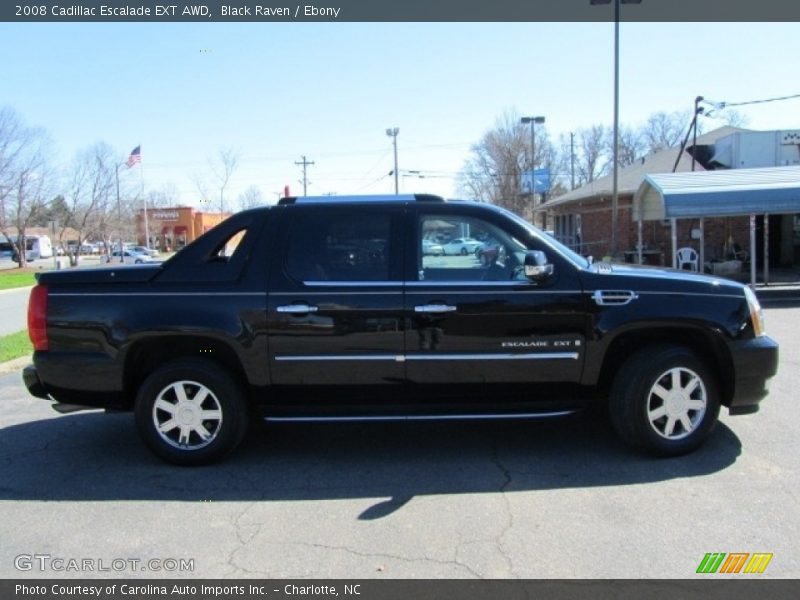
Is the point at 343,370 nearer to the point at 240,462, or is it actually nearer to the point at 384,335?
the point at 384,335

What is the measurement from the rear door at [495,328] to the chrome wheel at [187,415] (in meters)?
1.43

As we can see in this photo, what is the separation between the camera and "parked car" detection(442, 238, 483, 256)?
4551 millimetres

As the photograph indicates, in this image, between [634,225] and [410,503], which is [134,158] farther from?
[410,503]

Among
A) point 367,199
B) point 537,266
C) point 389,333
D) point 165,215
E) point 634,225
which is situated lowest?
point 389,333

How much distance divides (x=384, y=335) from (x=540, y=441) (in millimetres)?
1588

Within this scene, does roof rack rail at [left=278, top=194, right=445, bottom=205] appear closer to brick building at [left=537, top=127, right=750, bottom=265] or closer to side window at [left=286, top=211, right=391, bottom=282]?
side window at [left=286, top=211, right=391, bottom=282]

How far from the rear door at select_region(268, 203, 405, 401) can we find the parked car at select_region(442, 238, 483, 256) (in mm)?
384

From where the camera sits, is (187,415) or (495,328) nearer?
(495,328)

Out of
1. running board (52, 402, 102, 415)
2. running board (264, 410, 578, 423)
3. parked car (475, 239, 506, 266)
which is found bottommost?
running board (264, 410, 578, 423)

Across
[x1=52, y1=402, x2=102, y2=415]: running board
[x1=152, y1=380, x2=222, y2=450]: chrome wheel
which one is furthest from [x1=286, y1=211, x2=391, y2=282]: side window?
[x1=52, y1=402, x2=102, y2=415]: running board

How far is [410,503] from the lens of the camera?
3.85m

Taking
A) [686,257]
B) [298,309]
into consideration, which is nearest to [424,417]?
[298,309]

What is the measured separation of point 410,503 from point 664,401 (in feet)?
6.35

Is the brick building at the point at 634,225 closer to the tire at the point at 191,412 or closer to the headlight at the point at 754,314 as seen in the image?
the headlight at the point at 754,314
